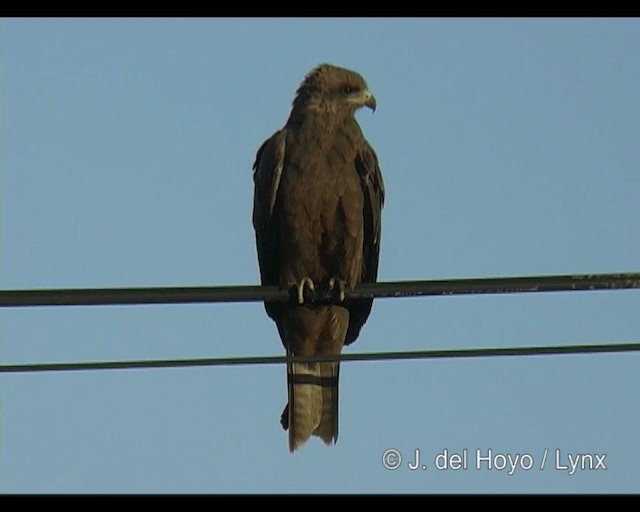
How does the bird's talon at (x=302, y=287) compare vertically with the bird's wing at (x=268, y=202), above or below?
below

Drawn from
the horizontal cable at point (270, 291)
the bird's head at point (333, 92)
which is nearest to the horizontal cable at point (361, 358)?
the horizontal cable at point (270, 291)

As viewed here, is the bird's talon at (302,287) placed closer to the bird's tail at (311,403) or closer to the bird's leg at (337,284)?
the bird's leg at (337,284)

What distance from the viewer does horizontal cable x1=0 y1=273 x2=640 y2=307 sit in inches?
228

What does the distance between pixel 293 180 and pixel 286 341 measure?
1.20 metres

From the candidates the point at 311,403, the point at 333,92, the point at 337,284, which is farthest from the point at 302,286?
the point at 333,92

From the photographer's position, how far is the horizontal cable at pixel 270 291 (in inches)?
228

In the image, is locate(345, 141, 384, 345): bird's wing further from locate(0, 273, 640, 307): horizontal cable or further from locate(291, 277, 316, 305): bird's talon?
locate(0, 273, 640, 307): horizontal cable

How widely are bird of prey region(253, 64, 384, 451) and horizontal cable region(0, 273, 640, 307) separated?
227cm

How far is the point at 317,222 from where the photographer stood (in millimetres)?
8828

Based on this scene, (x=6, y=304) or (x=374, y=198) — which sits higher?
(x=374, y=198)

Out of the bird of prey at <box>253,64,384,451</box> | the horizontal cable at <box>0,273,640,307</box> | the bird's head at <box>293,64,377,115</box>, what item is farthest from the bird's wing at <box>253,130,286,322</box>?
the horizontal cable at <box>0,273,640,307</box>

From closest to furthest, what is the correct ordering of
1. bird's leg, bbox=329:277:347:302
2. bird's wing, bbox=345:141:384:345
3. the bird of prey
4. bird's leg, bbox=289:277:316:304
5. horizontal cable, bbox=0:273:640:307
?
horizontal cable, bbox=0:273:640:307, bird's leg, bbox=289:277:316:304, bird's leg, bbox=329:277:347:302, the bird of prey, bird's wing, bbox=345:141:384:345

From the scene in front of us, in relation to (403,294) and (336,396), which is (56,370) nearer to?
(403,294)

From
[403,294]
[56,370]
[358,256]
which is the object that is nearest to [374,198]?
[358,256]
